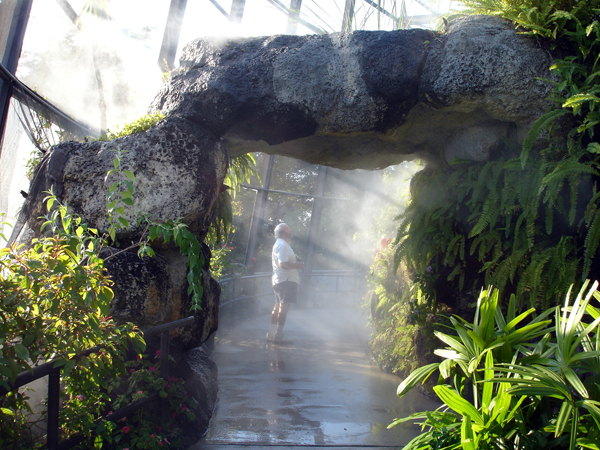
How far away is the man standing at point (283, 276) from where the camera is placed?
664 cm

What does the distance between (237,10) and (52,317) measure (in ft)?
26.7

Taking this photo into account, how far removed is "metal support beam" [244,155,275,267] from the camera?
9.93 metres

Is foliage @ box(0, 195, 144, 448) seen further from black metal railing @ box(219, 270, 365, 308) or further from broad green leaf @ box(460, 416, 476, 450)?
black metal railing @ box(219, 270, 365, 308)

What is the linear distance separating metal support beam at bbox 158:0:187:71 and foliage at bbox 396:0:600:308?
215 inches

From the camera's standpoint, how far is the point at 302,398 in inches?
175

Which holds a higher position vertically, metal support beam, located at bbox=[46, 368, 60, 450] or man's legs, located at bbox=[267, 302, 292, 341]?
metal support beam, located at bbox=[46, 368, 60, 450]

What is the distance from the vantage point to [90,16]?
19.5 ft

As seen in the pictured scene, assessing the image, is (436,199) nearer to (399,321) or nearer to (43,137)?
(399,321)

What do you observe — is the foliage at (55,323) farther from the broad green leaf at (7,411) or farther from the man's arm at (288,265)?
the man's arm at (288,265)

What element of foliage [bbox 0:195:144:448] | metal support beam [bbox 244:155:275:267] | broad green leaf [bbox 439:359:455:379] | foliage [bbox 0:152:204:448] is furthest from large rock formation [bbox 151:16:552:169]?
metal support beam [bbox 244:155:275:267]

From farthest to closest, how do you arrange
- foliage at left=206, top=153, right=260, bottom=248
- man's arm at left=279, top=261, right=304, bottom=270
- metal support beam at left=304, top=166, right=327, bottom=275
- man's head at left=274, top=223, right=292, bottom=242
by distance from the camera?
metal support beam at left=304, top=166, right=327, bottom=275, man's head at left=274, top=223, right=292, bottom=242, man's arm at left=279, top=261, right=304, bottom=270, foliage at left=206, top=153, right=260, bottom=248

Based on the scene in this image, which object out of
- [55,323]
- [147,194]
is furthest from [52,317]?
[147,194]

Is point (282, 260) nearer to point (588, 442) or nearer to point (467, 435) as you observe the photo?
point (467, 435)

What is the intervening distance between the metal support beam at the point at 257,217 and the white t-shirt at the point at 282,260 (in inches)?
124
